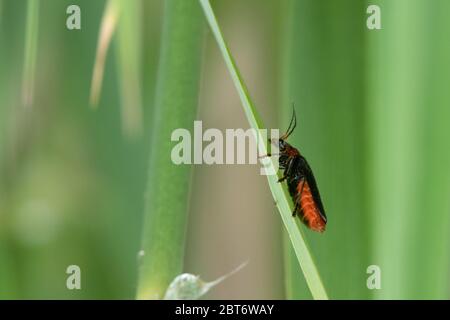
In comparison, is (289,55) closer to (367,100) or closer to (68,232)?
(367,100)

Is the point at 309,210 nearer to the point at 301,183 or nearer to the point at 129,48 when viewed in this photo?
the point at 301,183

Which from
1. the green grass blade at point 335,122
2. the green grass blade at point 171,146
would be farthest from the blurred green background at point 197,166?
the green grass blade at point 171,146

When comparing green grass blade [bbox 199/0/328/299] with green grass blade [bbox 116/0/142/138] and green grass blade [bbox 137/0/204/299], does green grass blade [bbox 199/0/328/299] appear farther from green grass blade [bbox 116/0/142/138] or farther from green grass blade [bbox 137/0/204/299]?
green grass blade [bbox 116/0/142/138]

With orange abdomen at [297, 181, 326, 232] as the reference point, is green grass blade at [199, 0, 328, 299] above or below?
above

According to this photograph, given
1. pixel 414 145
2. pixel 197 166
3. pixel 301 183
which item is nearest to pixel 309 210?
pixel 301 183

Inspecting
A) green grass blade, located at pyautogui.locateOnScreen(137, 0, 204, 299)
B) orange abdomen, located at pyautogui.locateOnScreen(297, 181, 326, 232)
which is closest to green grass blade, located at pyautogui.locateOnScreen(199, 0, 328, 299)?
green grass blade, located at pyautogui.locateOnScreen(137, 0, 204, 299)

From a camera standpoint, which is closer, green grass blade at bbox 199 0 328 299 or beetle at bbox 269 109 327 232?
green grass blade at bbox 199 0 328 299

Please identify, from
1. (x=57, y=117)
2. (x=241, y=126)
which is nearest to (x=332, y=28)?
(x=241, y=126)
